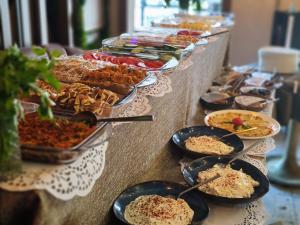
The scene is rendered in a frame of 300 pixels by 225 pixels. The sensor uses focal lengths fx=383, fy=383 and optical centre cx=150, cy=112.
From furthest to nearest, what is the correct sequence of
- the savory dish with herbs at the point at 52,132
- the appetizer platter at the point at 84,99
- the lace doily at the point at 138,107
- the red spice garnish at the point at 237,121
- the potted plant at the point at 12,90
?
the red spice garnish at the point at 237,121 → the lace doily at the point at 138,107 → the appetizer platter at the point at 84,99 → the savory dish with herbs at the point at 52,132 → the potted plant at the point at 12,90

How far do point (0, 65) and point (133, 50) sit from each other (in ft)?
2.84

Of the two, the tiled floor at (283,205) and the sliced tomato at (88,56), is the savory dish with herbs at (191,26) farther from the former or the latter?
the tiled floor at (283,205)

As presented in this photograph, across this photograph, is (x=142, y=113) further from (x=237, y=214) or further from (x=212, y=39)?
(x=212, y=39)

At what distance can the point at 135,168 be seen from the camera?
1.04 metres

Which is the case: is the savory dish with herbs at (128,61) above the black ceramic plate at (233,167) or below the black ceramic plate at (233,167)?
above

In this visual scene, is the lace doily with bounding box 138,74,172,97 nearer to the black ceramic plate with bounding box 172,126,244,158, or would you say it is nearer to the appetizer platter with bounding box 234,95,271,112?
the black ceramic plate with bounding box 172,126,244,158

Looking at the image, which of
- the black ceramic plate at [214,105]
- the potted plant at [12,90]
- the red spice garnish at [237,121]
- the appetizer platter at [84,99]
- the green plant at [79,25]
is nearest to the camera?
the potted plant at [12,90]

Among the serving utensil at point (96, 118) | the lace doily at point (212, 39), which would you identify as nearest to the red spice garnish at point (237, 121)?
the lace doily at point (212, 39)

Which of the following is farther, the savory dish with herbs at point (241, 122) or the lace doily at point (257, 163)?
the savory dish with herbs at point (241, 122)

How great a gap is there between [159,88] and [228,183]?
0.33 metres

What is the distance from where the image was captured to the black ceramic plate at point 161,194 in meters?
0.90

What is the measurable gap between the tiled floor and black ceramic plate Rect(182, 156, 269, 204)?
109 cm

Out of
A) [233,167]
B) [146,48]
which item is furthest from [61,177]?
[146,48]

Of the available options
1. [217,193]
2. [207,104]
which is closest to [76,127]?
[217,193]
